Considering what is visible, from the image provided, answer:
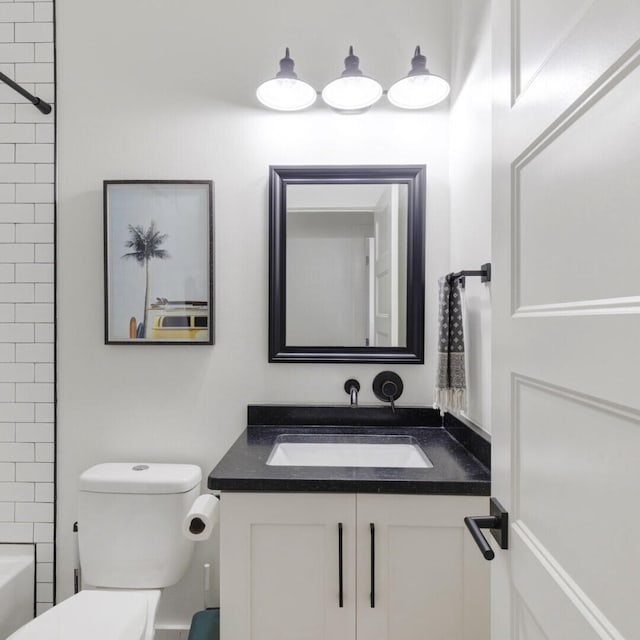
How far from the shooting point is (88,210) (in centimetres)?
171

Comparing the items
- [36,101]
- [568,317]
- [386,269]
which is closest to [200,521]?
[386,269]

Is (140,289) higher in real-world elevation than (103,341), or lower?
higher

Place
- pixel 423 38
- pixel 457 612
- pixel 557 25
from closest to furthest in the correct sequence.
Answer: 1. pixel 557 25
2. pixel 457 612
3. pixel 423 38

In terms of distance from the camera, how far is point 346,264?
1.67m

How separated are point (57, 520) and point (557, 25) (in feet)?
6.73

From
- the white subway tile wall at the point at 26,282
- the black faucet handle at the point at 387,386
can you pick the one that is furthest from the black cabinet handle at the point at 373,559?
the white subway tile wall at the point at 26,282

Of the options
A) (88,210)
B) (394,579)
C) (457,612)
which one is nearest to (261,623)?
(394,579)

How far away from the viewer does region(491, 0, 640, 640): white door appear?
0.42m

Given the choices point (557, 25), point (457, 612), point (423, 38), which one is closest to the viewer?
point (557, 25)

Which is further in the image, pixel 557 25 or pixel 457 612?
pixel 457 612

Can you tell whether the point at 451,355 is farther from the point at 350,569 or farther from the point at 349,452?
the point at 350,569

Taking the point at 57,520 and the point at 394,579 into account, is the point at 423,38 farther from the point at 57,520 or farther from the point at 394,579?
the point at 57,520

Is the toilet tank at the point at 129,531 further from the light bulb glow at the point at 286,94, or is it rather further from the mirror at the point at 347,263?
the light bulb glow at the point at 286,94

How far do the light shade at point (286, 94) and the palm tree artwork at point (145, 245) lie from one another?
620 millimetres
